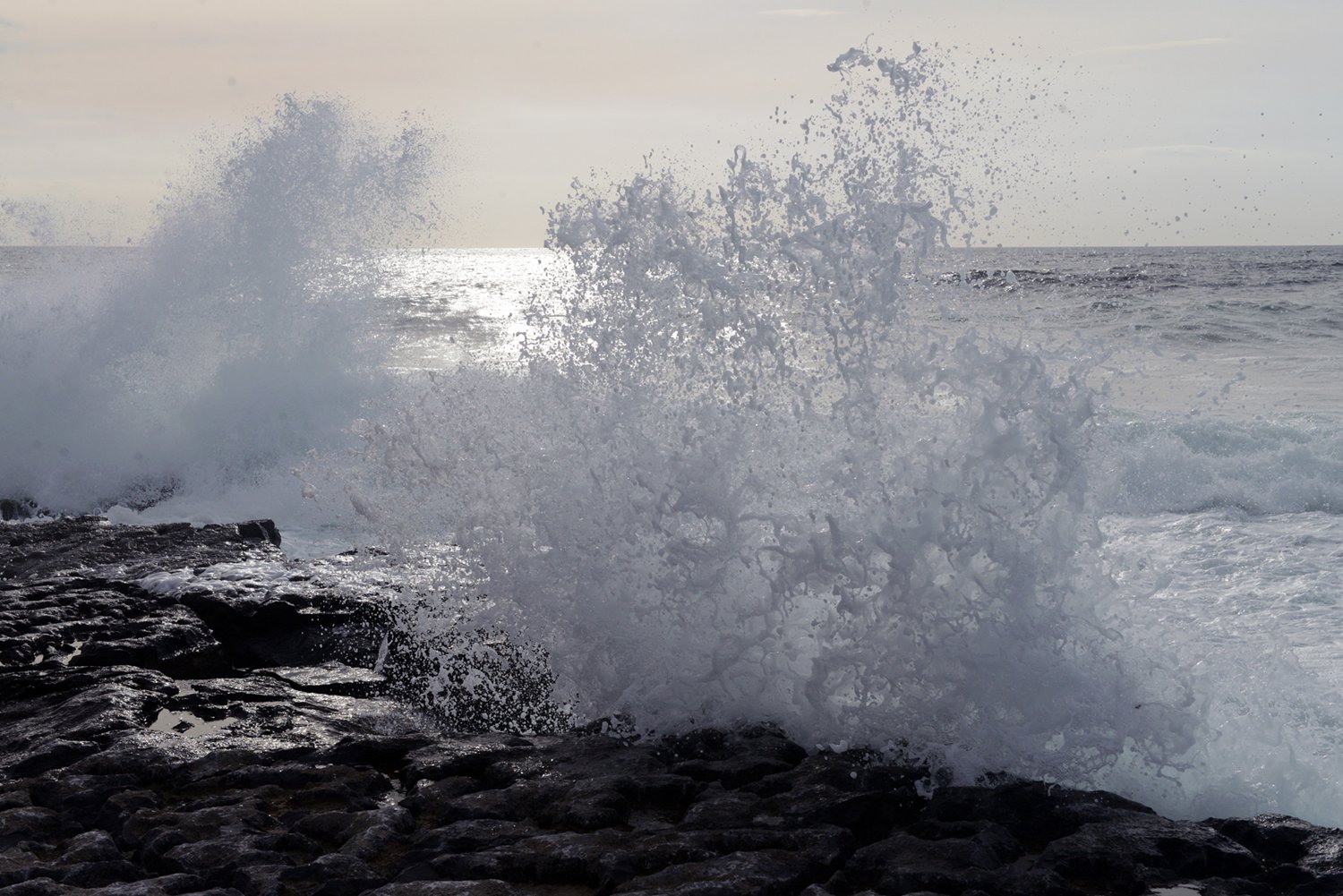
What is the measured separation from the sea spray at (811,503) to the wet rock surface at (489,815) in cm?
37

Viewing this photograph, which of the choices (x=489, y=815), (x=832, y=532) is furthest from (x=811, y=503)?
(x=489, y=815)

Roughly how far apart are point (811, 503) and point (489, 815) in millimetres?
1990

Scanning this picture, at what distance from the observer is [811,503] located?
499 cm

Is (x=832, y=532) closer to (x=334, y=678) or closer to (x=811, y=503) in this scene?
(x=811, y=503)

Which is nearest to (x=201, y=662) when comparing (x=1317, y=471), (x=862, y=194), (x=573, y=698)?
(x=573, y=698)

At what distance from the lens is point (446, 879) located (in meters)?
3.33

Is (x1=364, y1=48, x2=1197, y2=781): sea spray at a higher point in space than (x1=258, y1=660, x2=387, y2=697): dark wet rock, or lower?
higher

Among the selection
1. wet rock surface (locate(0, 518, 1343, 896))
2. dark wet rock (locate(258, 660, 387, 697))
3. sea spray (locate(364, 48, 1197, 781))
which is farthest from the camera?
dark wet rock (locate(258, 660, 387, 697))

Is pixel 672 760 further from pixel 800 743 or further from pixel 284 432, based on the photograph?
pixel 284 432

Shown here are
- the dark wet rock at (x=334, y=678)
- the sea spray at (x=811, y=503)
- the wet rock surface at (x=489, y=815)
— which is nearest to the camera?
the wet rock surface at (x=489, y=815)

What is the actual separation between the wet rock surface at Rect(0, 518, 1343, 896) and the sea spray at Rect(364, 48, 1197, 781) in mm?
371

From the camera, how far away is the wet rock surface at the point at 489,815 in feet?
10.9

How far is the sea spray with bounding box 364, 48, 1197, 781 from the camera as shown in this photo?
4.40 meters

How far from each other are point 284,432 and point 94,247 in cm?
761
